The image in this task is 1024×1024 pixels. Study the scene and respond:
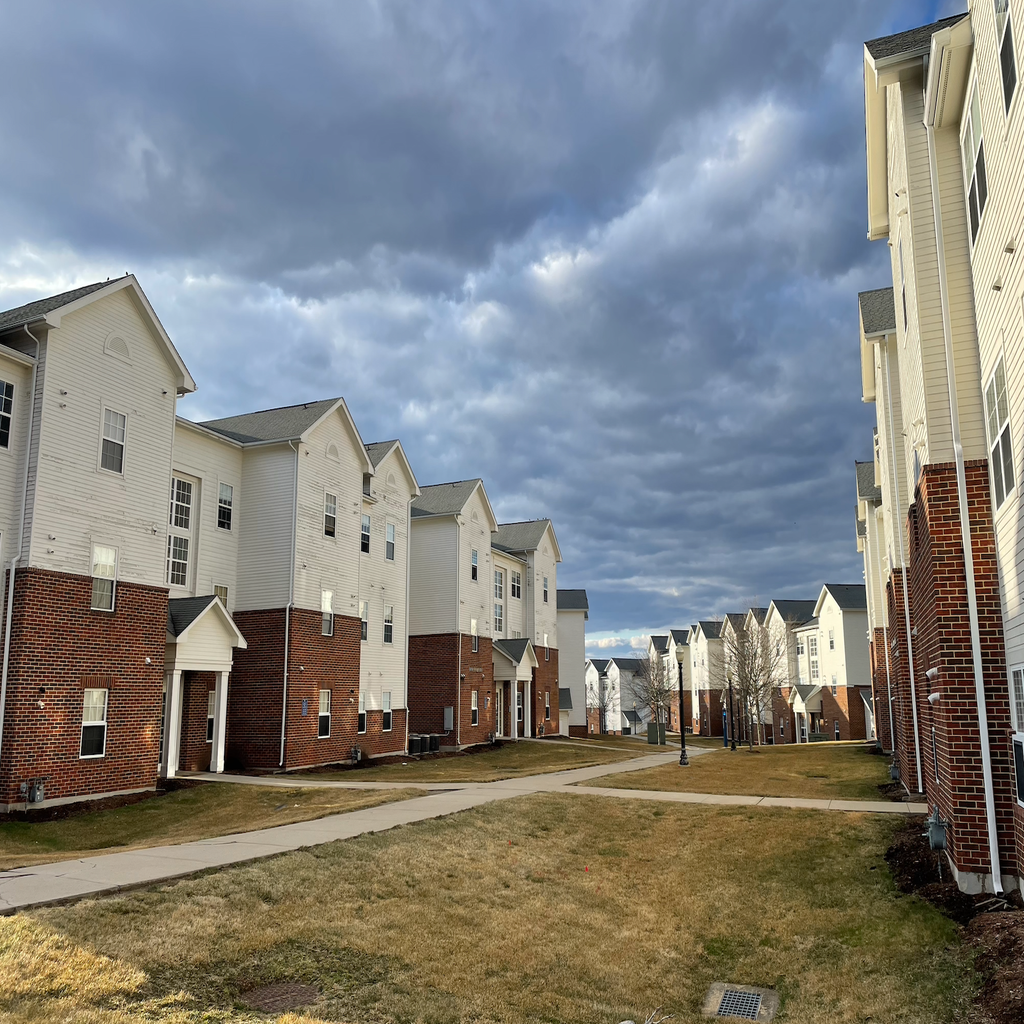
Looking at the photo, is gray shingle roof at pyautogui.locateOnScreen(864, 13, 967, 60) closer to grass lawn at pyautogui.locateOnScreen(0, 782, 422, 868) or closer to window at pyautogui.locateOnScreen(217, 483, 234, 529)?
grass lawn at pyautogui.locateOnScreen(0, 782, 422, 868)

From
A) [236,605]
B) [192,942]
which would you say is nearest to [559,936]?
[192,942]

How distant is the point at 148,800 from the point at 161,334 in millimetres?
12177

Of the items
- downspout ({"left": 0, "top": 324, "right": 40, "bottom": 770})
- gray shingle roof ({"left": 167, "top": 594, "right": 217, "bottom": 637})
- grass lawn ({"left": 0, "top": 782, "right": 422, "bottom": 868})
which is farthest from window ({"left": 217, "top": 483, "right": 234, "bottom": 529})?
downspout ({"left": 0, "top": 324, "right": 40, "bottom": 770})

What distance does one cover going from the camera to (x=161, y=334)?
2280 centimetres

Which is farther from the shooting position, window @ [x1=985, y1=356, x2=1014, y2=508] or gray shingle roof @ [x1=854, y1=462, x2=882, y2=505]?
gray shingle roof @ [x1=854, y1=462, x2=882, y2=505]

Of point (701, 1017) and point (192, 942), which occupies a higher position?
point (192, 942)

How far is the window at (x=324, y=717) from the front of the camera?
100ft

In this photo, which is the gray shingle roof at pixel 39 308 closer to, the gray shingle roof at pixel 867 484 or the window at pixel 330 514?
the window at pixel 330 514

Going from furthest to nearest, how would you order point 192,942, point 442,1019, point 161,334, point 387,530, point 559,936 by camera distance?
point 387,530 → point 161,334 → point 559,936 → point 192,942 → point 442,1019

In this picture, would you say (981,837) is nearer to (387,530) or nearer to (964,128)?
(964,128)

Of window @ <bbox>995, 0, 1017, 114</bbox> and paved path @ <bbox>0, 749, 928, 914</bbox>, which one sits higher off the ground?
window @ <bbox>995, 0, 1017, 114</bbox>

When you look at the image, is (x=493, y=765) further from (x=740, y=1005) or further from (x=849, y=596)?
(x=849, y=596)

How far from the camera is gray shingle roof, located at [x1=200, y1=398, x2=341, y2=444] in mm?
30422

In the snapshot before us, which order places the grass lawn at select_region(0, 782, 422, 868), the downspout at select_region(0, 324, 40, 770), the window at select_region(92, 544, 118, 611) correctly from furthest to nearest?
the window at select_region(92, 544, 118, 611) → the downspout at select_region(0, 324, 40, 770) → the grass lawn at select_region(0, 782, 422, 868)
